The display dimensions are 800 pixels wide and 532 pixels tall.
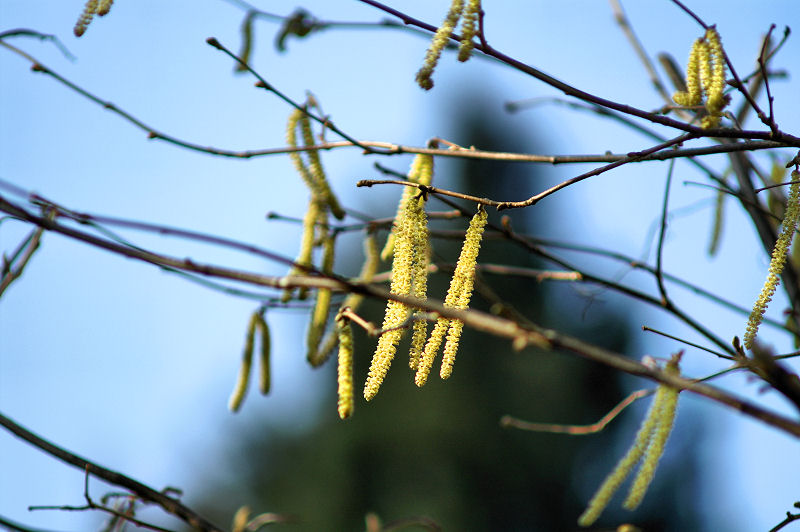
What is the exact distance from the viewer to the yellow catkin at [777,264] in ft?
4.47

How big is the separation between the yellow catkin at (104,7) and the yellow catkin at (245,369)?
103 cm

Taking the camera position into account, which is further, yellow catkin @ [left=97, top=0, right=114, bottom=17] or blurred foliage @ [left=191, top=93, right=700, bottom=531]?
blurred foliage @ [left=191, top=93, right=700, bottom=531]

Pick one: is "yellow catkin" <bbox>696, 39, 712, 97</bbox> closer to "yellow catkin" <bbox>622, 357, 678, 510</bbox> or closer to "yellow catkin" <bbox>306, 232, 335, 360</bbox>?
"yellow catkin" <bbox>622, 357, 678, 510</bbox>

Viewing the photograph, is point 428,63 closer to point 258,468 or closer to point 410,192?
point 410,192

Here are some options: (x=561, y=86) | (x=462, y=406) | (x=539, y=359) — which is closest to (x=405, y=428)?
(x=462, y=406)

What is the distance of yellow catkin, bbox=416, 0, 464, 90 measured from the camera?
53.6 inches

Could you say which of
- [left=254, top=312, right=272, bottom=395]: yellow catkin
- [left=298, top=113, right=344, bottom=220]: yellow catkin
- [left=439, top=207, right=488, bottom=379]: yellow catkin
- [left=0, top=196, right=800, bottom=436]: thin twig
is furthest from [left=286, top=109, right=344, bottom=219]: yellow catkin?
[left=0, top=196, right=800, bottom=436]: thin twig

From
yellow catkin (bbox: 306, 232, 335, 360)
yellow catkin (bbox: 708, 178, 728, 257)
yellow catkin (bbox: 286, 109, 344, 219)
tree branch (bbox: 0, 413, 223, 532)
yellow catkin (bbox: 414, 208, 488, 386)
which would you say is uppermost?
yellow catkin (bbox: 708, 178, 728, 257)

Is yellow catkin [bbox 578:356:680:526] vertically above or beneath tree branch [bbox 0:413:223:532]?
above

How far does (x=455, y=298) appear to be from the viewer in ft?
4.50

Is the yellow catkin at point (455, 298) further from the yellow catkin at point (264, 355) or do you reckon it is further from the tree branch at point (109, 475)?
the yellow catkin at point (264, 355)

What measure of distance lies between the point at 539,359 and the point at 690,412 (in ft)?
14.4

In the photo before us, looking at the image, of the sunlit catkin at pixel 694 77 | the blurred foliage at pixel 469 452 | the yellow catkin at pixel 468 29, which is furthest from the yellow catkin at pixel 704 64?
the blurred foliage at pixel 469 452

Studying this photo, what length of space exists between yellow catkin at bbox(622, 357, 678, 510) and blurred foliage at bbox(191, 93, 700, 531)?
59.6 ft
